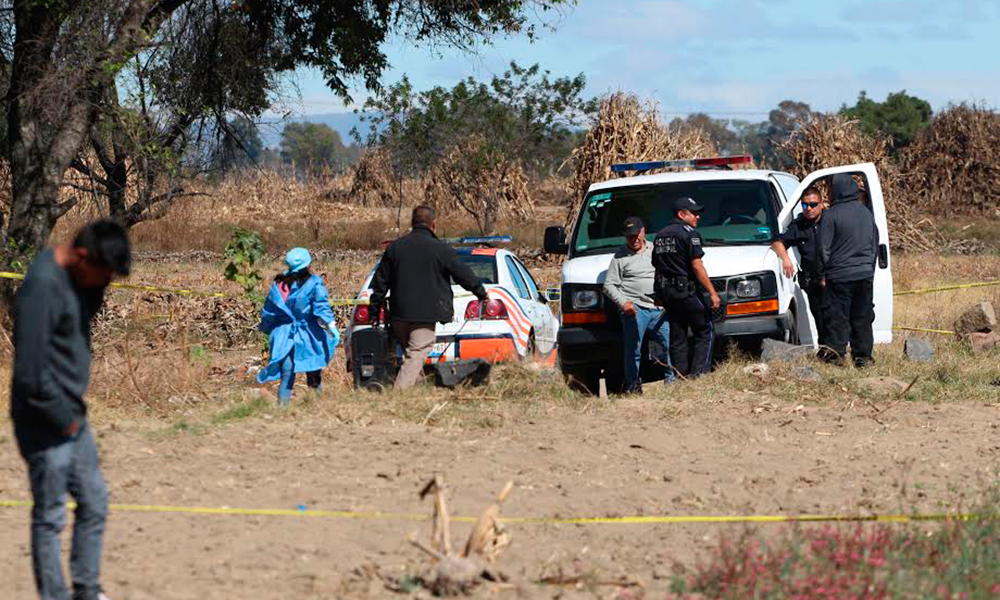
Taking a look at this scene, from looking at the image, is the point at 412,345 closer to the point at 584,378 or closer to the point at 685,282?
the point at 584,378

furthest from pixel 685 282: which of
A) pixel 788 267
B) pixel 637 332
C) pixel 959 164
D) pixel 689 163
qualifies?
pixel 959 164

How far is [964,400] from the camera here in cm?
1127

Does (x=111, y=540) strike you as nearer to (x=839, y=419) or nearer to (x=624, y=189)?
(x=839, y=419)

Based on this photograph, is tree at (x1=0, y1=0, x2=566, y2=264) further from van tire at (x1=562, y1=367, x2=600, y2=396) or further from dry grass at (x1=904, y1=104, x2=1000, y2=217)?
dry grass at (x1=904, y1=104, x2=1000, y2=217)

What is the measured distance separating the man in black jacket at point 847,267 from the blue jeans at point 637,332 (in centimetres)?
168

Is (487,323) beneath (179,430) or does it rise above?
above

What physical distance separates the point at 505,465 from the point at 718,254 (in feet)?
14.0

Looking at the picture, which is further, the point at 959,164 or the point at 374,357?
the point at 959,164

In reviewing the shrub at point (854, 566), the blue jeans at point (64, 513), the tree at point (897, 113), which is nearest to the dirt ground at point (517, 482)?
the shrub at point (854, 566)

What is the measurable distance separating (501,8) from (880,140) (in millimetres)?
18884

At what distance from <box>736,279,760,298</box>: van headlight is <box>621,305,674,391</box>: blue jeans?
72 centimetres

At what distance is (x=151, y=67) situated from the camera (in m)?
15.5

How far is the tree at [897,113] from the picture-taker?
243ft

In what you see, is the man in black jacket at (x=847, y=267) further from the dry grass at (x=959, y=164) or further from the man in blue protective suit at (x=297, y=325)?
the dry grass at (x=959, y=164)
